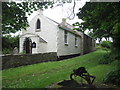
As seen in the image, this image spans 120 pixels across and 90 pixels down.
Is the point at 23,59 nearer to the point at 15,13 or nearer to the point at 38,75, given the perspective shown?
the point at 38,75

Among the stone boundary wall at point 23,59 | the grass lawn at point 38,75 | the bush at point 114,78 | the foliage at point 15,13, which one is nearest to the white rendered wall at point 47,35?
the stone boundary wall at point 23,59

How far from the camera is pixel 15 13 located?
5.93 meters

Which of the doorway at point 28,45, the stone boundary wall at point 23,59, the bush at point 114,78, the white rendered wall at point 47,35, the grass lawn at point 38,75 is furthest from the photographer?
the white rendered wall at point 47,35

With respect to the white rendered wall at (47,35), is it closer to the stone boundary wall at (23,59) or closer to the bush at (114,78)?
the stone boundary wall at (23,59)

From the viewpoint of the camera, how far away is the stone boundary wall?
9.33 metres

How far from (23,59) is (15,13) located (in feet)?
18.7

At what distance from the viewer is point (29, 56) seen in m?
11.4

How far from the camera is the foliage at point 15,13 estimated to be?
5555 millimetres

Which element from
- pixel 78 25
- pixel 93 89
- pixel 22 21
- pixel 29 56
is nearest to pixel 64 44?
pixel 29 56

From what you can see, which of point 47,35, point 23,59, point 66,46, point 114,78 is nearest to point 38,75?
point 23,59

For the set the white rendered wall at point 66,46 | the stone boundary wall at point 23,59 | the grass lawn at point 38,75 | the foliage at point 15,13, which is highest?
the foliage at point 15,13

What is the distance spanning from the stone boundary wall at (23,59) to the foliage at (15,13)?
387 centimetres

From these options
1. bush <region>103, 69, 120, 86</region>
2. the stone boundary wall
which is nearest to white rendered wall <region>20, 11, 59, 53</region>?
the stone boundary wall

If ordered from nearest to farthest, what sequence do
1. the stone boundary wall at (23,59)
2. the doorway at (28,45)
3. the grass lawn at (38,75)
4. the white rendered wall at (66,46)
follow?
1. the grass lawn at (38,75)
2. the stone boundary wall at (23,59)
3. the doorway at (28,45)
4. the white rendered wall at (66,46)
